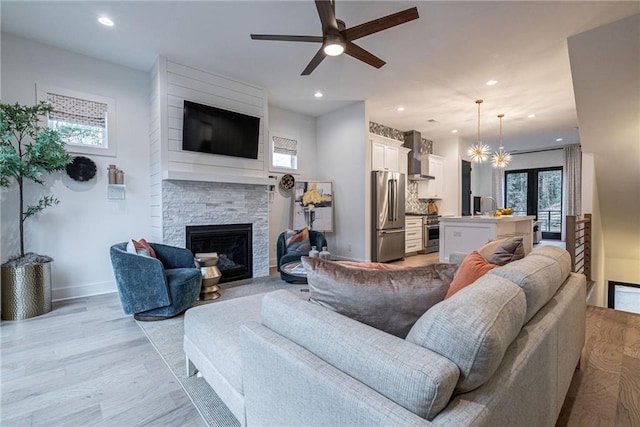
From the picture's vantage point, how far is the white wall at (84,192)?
3.27 meters

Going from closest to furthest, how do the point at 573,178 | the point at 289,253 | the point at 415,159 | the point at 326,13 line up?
the point at 326,13, the point at 289,253, the point at 415,159, the point at 573,178

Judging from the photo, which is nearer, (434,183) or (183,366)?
(183,366)

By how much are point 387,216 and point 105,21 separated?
4910 millimetres

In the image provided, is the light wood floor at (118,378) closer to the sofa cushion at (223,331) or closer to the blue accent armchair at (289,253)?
the sofa cushion at (223,331)

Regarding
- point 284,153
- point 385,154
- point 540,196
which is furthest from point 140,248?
point 540,196

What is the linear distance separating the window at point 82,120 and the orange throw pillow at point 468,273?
14.1ft

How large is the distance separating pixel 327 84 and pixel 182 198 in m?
2.71

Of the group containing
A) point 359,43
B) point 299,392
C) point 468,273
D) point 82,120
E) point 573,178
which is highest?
point 359,43

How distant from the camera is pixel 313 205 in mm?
5605

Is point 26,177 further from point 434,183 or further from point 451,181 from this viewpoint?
point 451,181

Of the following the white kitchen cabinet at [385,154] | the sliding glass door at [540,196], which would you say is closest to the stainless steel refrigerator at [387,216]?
the white kitchen cabinet at [385,154]

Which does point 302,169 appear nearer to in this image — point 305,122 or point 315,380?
point 305,122

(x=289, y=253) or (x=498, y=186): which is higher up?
(x=498, y=186)

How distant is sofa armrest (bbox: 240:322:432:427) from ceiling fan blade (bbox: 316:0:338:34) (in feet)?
7.37
